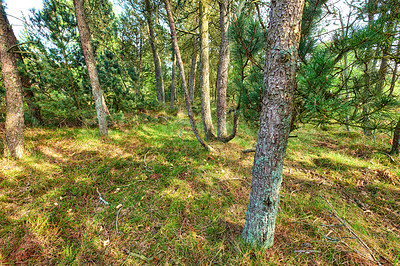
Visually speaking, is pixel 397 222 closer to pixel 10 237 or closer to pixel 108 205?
pixel 108 205

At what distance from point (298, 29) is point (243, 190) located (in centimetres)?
284

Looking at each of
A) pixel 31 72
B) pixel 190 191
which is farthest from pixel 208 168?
pixel 31 72

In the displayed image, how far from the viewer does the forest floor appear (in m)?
1.87

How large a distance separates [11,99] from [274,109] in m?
6.05

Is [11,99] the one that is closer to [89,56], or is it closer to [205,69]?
[89,56]

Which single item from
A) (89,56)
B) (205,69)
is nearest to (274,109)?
(205,69)

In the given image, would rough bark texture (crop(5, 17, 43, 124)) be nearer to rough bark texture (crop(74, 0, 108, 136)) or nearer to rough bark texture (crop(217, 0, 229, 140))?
rough bark texture (crop(74, 0, 108, 136))

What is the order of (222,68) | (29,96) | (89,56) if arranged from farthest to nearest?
(29,96) → (222,68) → (89,56)

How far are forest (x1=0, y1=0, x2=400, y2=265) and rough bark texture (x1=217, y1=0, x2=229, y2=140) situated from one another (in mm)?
39

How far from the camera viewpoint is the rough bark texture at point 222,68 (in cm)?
452

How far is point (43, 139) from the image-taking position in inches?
179

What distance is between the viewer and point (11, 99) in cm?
362

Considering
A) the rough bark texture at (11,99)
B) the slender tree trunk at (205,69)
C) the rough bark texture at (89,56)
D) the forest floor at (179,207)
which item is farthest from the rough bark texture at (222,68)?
the rough bark texture at (11,99)

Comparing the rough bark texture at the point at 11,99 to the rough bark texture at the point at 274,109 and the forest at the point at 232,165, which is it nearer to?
the forest at the point at 232,165
